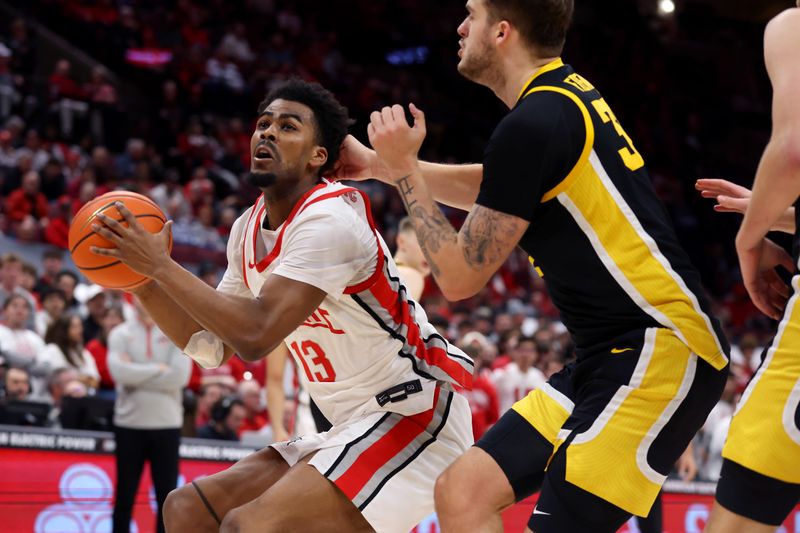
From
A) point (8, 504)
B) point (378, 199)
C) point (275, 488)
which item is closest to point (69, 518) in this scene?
point (8, 504)

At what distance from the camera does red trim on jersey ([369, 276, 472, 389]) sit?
3834mm

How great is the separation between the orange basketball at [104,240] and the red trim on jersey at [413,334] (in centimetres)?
83

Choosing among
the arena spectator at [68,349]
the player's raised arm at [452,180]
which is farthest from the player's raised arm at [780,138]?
the arena spectator at [68,349]

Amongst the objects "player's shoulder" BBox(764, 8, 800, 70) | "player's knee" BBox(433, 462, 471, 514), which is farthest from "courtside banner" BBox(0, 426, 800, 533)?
"player's shoulder" BBox(764, 8, 800, 70)

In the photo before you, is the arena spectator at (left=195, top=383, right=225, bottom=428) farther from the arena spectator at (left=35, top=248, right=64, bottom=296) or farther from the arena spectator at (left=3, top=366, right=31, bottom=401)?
the arena spectator at (left=35, top=248, right=64, bottom=296)

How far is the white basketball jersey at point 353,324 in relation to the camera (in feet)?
12.1

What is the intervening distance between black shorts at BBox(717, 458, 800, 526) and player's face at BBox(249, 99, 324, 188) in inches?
78.7

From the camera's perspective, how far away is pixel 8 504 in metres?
7.02

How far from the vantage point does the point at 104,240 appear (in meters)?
3.54

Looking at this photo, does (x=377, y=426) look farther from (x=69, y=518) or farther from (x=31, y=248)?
(x=31, y=248)

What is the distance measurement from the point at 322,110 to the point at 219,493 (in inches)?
59.2

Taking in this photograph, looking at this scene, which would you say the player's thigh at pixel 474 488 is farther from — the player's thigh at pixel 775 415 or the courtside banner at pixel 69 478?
the courtside banner at pixel 69 478

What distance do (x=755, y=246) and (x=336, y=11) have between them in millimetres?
19852

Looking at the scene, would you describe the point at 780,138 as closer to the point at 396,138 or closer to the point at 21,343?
the point at 396,138
